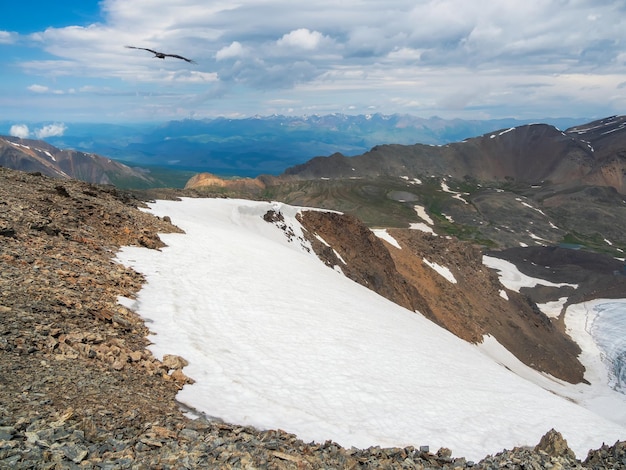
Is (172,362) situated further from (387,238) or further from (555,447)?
(387,238)

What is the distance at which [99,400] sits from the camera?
9.74 meters

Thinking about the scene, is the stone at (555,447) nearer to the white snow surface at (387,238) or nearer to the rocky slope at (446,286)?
Answer: the rocky slope at (446,286)

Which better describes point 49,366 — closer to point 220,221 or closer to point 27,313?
point 27,313

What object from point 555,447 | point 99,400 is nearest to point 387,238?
point 555,447

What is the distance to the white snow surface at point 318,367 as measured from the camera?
13680mm

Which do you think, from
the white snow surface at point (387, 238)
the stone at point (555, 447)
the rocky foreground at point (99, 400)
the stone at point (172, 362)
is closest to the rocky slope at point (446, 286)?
the white snow surface at point (387, 238)

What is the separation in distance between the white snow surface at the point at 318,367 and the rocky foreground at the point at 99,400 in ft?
4.02

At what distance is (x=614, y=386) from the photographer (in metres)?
70.6

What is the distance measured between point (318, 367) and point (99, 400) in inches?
342

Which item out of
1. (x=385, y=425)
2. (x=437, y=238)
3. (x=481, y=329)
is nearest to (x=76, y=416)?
(x=385, y=425)

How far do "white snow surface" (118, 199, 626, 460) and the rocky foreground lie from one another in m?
1.22

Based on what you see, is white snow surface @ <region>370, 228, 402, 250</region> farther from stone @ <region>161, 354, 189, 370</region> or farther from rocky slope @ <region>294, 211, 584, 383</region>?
stone @ <region>161, 354, 189, 370</region>

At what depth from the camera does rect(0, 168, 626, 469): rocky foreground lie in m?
7.97

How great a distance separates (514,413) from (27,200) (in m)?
24.6
